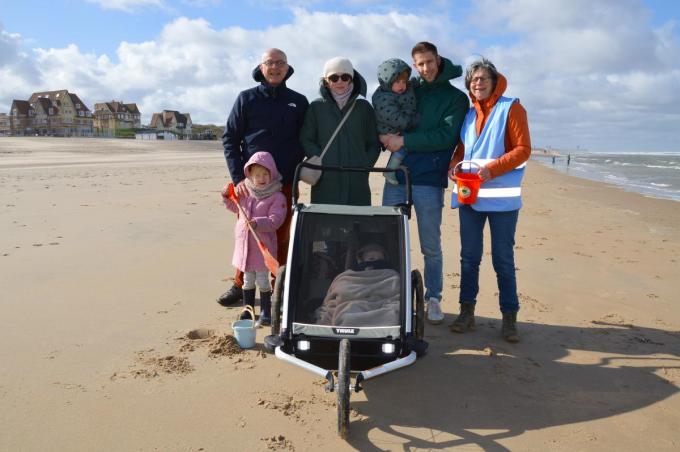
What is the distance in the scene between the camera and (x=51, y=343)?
3203 mm

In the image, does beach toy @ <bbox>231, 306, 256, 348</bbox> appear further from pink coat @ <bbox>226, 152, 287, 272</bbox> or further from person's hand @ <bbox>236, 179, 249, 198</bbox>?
person's hand @ <bbox>236, 179, 249, 198</bbox>

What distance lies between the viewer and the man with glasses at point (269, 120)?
3793mm

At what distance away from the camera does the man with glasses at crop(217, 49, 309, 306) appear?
3.79m

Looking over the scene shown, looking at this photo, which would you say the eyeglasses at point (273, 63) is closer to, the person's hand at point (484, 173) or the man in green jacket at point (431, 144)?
the man in green jacket at point (431, 144)

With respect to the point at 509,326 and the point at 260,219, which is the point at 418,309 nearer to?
the point at 509,326

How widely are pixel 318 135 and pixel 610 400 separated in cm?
247

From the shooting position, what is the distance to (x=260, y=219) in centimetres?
357

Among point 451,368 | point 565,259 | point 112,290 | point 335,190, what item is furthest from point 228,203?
point 565,259

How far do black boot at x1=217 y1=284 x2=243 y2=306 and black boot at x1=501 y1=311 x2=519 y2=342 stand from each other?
6.88ft

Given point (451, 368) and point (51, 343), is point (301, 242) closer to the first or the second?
point (451, 368)

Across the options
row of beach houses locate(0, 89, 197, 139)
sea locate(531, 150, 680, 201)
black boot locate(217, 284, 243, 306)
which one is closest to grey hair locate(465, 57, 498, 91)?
black boot locate(217, 284, 243, 306)

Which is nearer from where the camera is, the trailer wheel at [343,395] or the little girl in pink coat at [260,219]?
the trailer wheel at [343,395]

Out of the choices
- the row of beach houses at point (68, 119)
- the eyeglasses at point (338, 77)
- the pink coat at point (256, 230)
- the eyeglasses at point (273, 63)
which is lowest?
the pink coat at point (256, 230)

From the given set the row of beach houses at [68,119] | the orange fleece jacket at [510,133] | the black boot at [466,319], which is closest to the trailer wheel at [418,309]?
the black boot at [466,319]
